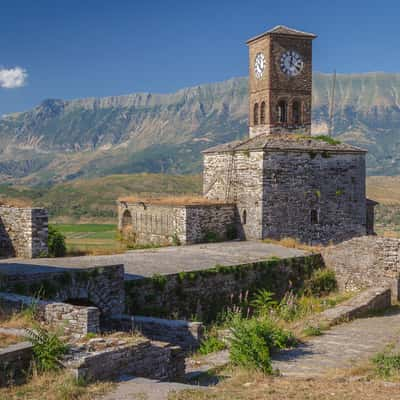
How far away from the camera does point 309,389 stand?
27.5 ft

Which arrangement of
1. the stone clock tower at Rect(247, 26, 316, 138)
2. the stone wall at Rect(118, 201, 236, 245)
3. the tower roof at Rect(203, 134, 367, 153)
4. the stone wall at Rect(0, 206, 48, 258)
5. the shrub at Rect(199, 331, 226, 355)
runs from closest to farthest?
the shrub at Rect(199, 331, 226, 355) → the stone wall at Rect(0, 206, 48, 258) → the stone wall at Rect(118, 201, 236, 245) → the tower roof at Rect(203, 134, 367, 153) → the stone clock tower at Rect(247, 26, 316, 138)

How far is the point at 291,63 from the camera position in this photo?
2969 cm

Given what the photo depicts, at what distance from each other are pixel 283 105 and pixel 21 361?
23.7 meters

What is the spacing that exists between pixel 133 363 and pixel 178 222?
16113mm

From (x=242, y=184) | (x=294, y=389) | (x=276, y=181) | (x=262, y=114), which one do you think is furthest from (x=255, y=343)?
(x=262, y=114)

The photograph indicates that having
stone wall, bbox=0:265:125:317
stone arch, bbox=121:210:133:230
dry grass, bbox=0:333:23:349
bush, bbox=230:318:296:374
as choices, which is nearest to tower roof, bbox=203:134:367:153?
stone arch, bbox=121:210:133:230

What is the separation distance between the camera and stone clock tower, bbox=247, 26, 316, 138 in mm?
29156

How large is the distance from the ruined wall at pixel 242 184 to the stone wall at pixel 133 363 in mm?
15945

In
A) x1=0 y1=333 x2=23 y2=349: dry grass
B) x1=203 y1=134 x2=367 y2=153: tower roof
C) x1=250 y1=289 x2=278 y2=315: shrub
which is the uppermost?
x1=203 y1=134 x2=367 y2=153: tower roof

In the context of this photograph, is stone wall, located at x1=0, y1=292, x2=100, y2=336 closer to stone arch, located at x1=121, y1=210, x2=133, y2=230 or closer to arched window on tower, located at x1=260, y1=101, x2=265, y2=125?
stone arch, located at x1=121, y1=210, x2=133, y2=230

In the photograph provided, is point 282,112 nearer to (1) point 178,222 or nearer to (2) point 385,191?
(1) point 178,222

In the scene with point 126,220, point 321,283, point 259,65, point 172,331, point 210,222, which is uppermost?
point 259,65

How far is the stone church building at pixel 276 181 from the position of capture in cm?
2570

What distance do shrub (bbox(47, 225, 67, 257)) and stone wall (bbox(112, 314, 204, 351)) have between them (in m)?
6.67
